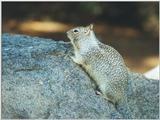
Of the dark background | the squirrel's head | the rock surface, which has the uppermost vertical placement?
the dark background

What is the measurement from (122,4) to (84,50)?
18.2 ft

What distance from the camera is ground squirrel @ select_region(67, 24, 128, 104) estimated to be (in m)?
4.32

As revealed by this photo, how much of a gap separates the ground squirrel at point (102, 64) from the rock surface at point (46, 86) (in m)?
0.05

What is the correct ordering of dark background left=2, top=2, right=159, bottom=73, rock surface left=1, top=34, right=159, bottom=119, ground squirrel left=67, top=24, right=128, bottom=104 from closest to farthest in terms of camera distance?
rock surface left=1, top=34, right=159, bottom=119
ground squirrel left=67, top=24, right=128, bottom=104
dark background left=2, top=2, right=159, bottom=73

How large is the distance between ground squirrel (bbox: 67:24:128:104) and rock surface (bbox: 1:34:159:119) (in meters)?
0.05

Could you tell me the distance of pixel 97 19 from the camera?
1010 centimetres

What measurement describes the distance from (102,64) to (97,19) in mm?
5790

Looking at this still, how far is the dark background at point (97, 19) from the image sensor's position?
31.9 ft

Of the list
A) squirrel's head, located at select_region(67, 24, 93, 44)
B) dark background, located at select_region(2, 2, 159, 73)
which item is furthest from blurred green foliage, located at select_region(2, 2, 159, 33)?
squirrel's head, located at select_region(67, 24, 93, 44)

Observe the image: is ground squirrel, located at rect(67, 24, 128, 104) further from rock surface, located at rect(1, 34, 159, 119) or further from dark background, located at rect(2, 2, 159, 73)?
dark background, located at rect(2, 2, 159, 73)

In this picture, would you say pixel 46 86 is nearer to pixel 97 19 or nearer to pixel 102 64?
pixel 102 64

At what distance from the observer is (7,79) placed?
13.8 ft

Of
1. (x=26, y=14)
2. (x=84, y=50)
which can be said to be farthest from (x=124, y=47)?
(x=84, y=50)

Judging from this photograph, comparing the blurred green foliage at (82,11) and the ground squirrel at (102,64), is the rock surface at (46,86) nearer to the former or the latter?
the ground squirrel at (102,64)
